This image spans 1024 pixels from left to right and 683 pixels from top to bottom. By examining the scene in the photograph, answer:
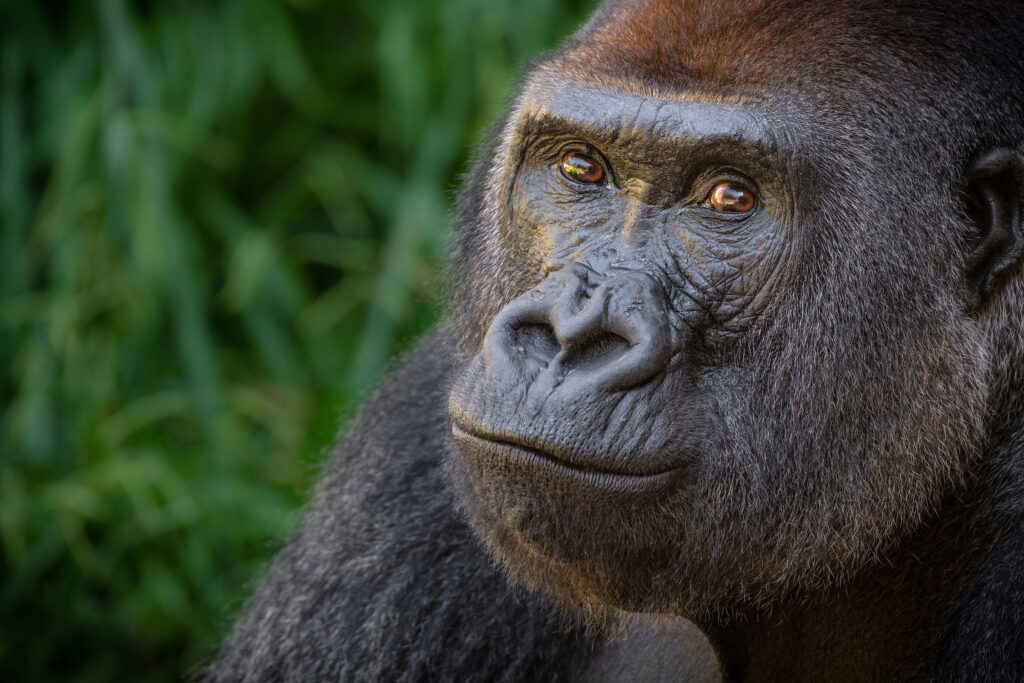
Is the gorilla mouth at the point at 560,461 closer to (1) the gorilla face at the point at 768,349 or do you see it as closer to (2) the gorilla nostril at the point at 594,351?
(1) the gorilla face at the point at 768,349

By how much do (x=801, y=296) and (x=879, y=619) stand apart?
26.4 inches

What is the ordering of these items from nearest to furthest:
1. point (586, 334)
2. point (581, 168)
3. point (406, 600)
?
1. point (586, 334)
2. point (581, 168)
3. point (406, 600)

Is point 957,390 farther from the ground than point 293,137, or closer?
farther from the ground

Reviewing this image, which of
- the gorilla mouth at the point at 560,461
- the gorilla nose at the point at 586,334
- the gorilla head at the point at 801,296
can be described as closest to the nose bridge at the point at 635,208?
the gorilla head at the point at 801,296

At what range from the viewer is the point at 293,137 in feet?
18.5

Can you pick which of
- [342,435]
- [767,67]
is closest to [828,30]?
[767,67]

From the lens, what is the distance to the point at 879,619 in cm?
250

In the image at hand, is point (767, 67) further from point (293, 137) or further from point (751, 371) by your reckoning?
point (293, 137)

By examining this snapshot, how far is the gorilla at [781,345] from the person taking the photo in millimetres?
2219

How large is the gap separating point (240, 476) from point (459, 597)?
238cm

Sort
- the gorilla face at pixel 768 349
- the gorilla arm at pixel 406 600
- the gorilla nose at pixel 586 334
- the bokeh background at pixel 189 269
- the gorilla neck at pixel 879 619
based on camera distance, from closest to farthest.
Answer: the gorilla nose at pixel 586 334 → the gorilla face at pixel 768 349 → the gorilla neck at pixel 879 619 → the gorilla arm at pixel 406 600 → the bokeh background at pixel 189 269

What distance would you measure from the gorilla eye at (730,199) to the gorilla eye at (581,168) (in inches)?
9.0

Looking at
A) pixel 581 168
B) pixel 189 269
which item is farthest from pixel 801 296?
pixel 189 269

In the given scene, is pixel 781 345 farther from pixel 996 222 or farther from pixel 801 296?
pixel 996 222
